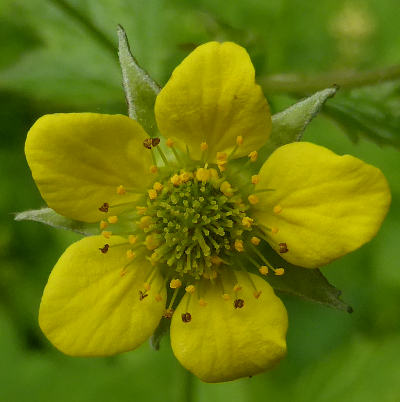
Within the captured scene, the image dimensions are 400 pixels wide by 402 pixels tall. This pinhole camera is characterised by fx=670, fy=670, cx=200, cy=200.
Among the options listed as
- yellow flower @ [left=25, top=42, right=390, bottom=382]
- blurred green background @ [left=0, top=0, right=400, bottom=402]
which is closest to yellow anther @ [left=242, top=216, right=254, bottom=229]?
yellow flower @ [left=25, top=42, right=390, bottom=382]

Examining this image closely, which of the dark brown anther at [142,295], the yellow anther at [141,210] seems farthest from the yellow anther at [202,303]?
the yellow anther at [141,210]

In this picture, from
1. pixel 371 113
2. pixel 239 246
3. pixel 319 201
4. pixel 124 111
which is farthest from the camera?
pixel 124 111

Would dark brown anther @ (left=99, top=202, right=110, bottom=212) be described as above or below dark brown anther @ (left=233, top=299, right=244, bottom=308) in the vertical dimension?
above

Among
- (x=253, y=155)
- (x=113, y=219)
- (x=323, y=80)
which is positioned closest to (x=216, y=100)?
(x=253, y=155)

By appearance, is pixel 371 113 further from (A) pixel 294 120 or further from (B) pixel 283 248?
(B) pixel 283 248

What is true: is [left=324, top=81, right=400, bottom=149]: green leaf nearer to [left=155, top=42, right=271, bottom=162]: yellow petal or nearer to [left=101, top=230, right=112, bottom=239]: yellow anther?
[left=155, top=42, right=271, bottom=162]: yellow petal

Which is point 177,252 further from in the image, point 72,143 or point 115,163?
point 72,143
